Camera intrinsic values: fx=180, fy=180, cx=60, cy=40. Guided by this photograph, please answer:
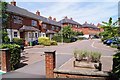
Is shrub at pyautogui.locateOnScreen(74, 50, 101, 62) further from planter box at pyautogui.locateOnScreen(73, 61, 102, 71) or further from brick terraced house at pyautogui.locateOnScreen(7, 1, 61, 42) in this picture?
brick terraced house at pyautogui.locateOnScreen(7, 1, 61, 42)

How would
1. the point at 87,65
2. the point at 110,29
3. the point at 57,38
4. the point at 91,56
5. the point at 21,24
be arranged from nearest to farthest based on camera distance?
the point at 110,29, the point at 87,65, the point at 91,56, the point at 21,24, the point at 57,38

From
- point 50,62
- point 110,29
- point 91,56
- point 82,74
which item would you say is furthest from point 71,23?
point 110,29

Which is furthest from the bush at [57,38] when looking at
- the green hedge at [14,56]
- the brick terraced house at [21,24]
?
the green hedge at [14,56]

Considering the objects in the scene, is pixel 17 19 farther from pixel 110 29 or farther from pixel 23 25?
pixel 110 29

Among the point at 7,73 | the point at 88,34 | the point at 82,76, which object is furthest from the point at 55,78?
the point at 88,34

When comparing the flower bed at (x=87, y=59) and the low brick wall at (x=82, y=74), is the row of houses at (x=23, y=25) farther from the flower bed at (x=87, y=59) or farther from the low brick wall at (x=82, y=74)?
the low brick wall at (x=82, y=74)

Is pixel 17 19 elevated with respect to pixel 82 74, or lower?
elevated

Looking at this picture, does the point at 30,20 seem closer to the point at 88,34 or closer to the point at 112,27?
the point at 112,27

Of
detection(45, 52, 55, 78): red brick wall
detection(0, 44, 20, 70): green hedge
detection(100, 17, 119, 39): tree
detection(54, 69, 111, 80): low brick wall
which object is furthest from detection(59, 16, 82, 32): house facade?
detection(100, 17, 119, 39): tree

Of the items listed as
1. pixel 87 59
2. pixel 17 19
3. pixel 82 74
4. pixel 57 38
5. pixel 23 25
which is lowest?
pixel 82 74

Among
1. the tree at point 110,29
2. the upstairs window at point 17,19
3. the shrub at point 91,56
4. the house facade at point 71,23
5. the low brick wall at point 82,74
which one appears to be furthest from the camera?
the house facade at point 71,23

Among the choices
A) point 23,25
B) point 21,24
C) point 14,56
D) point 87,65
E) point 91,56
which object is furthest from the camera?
point 23,25

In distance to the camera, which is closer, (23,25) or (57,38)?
(23,25)

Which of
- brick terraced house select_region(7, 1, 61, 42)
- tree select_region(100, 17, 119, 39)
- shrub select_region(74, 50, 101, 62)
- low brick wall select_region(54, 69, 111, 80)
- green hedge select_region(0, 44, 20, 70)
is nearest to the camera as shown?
tree select_region(100, 17, 119, 39)
